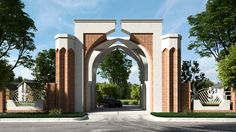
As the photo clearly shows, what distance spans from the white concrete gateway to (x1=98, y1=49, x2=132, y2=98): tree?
115ft

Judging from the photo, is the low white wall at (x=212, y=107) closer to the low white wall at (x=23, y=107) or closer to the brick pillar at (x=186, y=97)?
the brick pillar at (x=186, y=97)

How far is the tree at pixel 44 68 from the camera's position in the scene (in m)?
59.8

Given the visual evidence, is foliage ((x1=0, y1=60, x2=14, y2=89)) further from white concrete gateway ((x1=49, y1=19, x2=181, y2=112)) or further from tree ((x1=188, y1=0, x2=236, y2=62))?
tree ((x1=188, y1=0, x2=236, y2=62))

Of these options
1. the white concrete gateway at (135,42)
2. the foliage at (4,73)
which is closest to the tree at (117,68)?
the white concrete gateway at (135,42)

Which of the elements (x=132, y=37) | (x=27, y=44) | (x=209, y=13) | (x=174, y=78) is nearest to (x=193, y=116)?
(x=174, y=78)

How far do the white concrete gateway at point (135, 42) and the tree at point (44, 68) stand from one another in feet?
90.8

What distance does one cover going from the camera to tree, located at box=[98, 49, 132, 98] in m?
68.2

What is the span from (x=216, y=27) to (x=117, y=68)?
3002cm

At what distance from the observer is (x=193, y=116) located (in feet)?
88.3

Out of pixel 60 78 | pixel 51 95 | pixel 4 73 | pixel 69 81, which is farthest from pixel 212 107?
pixel 4 73

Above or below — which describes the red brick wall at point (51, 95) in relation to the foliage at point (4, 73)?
below

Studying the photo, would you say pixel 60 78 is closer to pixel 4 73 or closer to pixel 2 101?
pixel 4 73

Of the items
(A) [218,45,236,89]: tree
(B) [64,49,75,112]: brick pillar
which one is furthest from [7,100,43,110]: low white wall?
(A) [218,45,236,89]: tree

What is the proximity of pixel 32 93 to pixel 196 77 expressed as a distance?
767 inches
